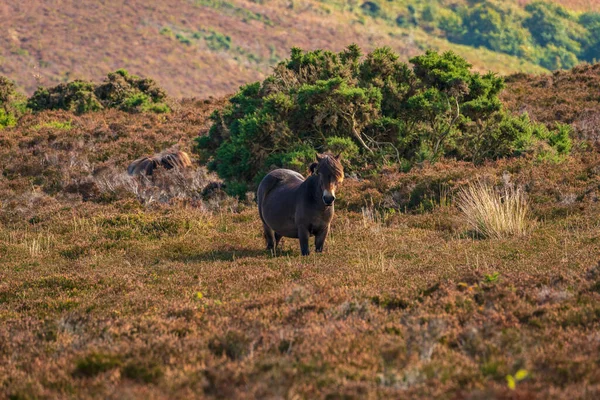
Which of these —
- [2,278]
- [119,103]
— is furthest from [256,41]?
[2,278]

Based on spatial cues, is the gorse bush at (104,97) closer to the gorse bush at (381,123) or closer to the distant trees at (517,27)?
the gorse bush at (381,123)

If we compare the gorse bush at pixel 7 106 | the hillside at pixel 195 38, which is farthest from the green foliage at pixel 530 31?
the gorse bush at pixel 7 106

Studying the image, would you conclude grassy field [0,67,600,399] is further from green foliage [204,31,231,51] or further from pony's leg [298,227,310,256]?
green foliage [204,31,231,51]

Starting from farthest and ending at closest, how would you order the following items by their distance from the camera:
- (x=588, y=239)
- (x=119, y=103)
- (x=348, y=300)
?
(x=119, y=103) → (x=588, y=239) → (x=348, y=300)

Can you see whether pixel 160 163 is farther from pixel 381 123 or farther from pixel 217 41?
pixel 217 41

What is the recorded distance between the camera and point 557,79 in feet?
122

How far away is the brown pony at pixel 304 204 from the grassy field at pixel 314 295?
0.58 metres

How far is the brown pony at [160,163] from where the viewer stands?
2591cm

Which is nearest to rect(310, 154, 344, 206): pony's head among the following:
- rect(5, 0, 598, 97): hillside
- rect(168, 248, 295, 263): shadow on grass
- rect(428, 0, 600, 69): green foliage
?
rect(168, 248, 295, 263): shadow on grass

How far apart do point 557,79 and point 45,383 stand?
35925mm

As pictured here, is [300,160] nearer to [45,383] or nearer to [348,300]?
[348,300]

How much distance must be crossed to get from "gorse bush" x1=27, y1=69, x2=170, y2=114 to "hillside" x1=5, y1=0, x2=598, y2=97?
60.0 m

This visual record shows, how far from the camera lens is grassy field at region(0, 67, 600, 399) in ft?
19.8

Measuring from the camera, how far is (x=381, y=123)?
22.1 meters
